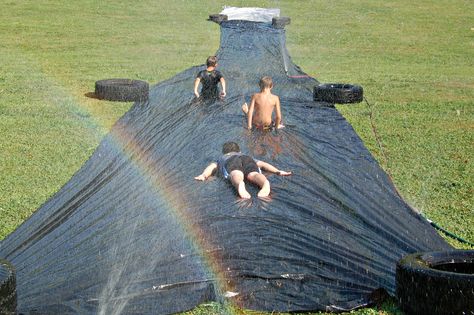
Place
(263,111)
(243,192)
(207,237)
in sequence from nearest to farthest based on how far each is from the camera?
(207,237), (243,192), (263,111)

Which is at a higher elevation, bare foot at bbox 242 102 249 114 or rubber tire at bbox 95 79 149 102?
bare foot at bbox 242 102 249 114

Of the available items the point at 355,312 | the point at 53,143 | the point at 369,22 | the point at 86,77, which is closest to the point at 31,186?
the point at 53,143

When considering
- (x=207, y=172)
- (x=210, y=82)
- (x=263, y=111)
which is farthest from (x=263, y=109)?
(x=207, y=172)

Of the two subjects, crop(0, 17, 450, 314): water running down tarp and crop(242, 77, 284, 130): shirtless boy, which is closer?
crop(0, 17, 450, 314): water running down tarp

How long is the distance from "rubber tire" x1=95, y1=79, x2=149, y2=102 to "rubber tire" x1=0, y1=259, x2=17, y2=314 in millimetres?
10507

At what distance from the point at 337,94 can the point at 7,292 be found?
11.6 m

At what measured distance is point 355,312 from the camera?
7082 millimetres

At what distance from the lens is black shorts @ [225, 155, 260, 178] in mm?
9387

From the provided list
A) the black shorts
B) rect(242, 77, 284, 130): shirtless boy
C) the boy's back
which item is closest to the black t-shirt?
rect(242, 77, 284, 130): shirtless boy

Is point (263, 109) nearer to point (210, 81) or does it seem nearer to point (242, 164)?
point (210, 81)

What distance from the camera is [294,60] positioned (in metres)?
23.9

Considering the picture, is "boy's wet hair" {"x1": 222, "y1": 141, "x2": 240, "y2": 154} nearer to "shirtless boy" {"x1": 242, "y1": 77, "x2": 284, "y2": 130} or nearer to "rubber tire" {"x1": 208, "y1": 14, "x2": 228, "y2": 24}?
"shirtless boy" {"x1": 242, "y1": 77, "x2": 284, "y2": 130}

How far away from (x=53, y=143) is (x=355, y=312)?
7.75 meters

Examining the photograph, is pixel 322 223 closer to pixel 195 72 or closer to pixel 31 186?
pixel 31 186
